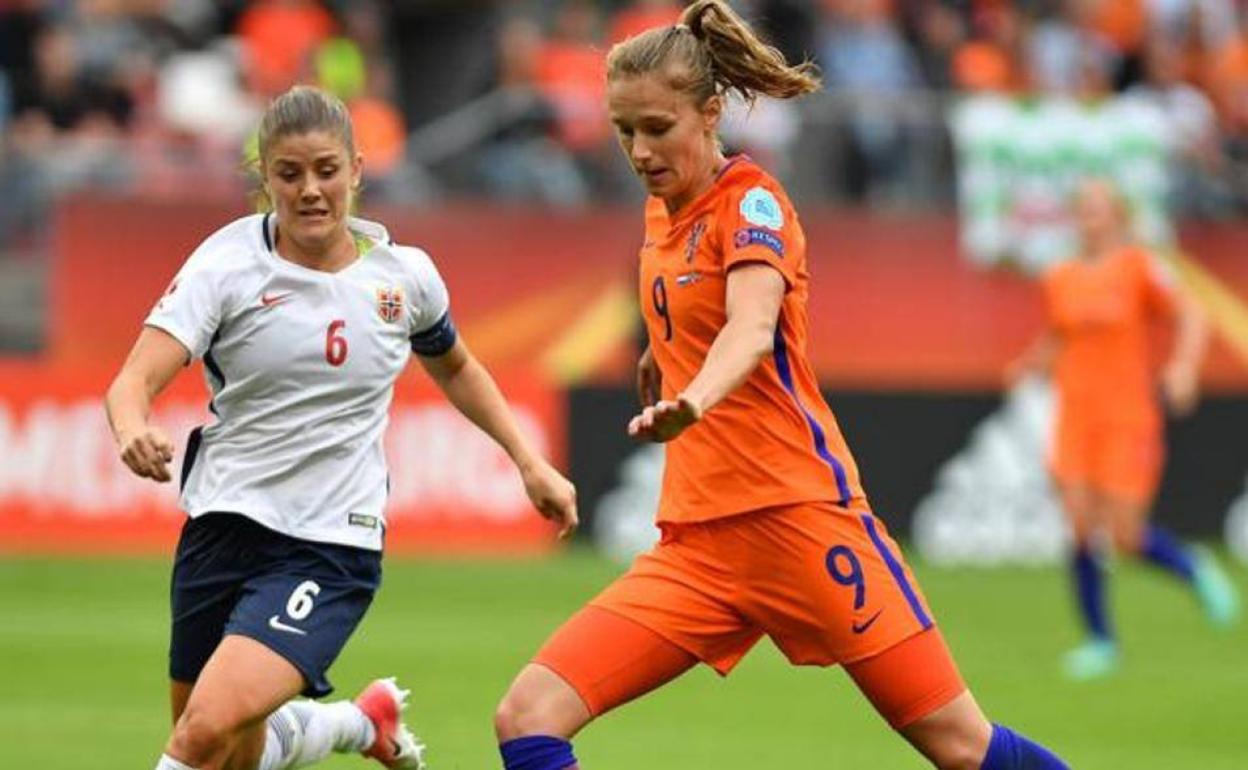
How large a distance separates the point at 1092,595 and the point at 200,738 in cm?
831

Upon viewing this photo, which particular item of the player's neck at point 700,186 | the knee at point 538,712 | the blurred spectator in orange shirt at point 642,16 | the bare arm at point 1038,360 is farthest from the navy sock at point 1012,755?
the blurred spectator in orange shirt at point 642,16

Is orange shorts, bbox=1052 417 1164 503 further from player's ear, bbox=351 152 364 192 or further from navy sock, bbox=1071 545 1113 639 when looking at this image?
player's ear, bbox=351 152 364 192

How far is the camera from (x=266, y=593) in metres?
7.73

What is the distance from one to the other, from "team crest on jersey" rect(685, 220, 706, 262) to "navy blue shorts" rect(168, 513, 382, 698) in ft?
4.43

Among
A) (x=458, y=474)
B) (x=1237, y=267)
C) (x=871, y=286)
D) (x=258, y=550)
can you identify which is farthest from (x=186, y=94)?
(x=258, y=550)

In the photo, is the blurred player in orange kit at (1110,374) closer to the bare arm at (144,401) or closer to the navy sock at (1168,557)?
the navy sock at (1168,557)

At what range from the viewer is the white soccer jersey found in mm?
7699

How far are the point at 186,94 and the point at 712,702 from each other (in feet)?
31.3

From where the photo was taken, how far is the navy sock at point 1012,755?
7383 mm

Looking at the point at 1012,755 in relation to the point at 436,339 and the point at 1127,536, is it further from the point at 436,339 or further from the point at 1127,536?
the point at 1127,536

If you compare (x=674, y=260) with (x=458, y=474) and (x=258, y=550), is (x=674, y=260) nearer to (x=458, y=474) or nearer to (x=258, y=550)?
(x=258, y=550)

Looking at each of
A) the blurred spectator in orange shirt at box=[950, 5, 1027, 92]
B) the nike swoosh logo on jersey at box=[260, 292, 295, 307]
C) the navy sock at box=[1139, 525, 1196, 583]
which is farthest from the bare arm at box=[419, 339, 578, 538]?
the blurred spectator in orange shirt at box=[950, 5, 1027, 92]

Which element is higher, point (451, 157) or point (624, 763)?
point (451, 157)

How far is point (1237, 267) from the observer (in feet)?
72.8
